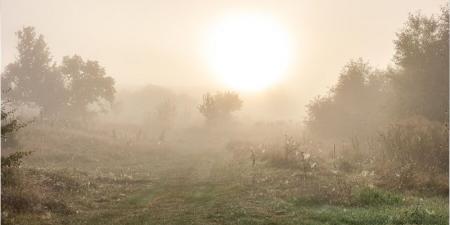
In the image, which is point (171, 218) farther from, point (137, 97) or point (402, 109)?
point (137, 97)

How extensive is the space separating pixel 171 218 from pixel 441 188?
42.1ft

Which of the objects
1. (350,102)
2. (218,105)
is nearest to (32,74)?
(218,105)

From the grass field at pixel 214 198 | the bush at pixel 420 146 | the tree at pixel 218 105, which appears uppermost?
the tree at pixel 218 105

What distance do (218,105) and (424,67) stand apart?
4453cm

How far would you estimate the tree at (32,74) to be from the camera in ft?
239

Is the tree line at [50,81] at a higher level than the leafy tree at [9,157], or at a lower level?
higher

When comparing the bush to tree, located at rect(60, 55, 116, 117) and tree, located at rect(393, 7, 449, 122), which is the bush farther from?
tree, located at rect(60, 55, 116, 117)

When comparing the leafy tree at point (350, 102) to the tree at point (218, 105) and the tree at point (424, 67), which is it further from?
the tree at point (218, 105)

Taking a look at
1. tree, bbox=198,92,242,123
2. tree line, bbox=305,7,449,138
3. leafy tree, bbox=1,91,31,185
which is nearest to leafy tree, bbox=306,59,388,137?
tree line, bbox=305,7,449,138

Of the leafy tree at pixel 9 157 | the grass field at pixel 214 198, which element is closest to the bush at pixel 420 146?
the grass field at pixel 214 198

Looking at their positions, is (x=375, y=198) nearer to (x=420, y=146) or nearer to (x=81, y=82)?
(x=420, y=146)

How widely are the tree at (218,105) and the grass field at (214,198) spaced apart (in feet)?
152

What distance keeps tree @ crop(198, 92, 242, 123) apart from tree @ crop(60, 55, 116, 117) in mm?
18405

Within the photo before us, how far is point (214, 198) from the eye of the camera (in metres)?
22.2
